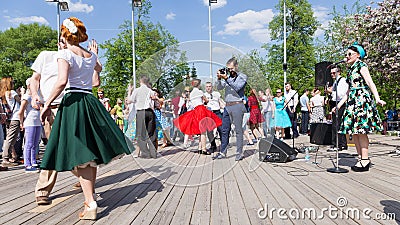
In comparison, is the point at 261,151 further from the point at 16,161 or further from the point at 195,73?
the point at 16,161

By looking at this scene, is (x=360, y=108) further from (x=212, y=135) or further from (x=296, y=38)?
(x=296, y=38)

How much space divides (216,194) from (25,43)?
133ft

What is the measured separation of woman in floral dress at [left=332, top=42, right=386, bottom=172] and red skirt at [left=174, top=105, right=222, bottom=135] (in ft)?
6.27

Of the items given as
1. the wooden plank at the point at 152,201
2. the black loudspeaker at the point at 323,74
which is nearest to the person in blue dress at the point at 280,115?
the black loudspeaker at the point at 323,74

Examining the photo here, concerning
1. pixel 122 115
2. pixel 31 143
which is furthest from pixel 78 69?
pixel 31 143

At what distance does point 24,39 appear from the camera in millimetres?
36344

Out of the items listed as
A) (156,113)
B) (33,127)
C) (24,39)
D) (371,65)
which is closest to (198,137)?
(156,113)

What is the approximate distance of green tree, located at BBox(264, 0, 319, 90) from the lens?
24.1 metres

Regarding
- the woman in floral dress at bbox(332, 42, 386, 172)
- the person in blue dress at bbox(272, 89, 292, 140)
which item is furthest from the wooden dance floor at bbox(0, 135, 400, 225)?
the person in blue dress at bbox(272, 89, 292, 140)

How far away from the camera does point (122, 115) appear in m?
3.85

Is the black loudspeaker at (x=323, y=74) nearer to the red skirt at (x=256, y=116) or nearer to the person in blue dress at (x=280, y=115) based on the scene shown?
the red skirt at (x=256, y=116)

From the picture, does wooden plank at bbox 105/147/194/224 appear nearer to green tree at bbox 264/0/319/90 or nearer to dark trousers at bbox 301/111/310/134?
dark trousers at bbox 301/111/310/134

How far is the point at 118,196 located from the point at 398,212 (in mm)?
2606

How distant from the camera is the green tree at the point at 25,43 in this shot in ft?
117
